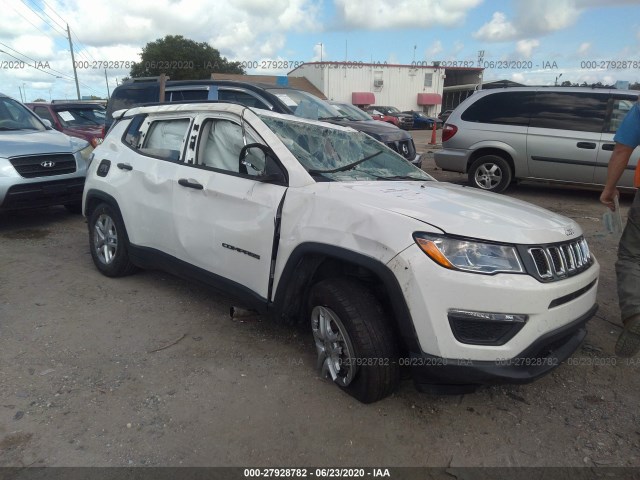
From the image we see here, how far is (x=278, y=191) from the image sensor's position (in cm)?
310

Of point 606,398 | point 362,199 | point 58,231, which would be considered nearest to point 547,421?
point 606,398

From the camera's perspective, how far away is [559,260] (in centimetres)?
261

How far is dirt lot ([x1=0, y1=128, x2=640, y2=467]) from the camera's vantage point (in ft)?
8.13

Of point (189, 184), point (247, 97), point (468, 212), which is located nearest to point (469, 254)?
point (468, 212)

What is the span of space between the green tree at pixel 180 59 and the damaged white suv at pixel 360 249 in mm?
45622

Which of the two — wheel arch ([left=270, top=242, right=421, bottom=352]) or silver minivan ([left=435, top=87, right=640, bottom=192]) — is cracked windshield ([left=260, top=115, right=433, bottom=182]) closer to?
wheel arch ([left=270, top=242, right=421, bottom=352])

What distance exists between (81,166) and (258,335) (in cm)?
469

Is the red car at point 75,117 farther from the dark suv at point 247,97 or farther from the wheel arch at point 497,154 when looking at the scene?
the wheel arch at point 497,154

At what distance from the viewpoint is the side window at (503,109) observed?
8.26 m

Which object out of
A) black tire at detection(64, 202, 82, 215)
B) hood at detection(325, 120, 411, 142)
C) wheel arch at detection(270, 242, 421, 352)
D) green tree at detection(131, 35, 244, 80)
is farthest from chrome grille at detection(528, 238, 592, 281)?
green tree at detection(131, 35, 244, 80)

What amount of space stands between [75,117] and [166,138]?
8.16 metres

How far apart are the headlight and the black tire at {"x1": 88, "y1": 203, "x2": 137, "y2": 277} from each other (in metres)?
3.07

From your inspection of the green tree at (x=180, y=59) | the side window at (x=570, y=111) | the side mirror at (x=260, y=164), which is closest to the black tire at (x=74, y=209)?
the side mirror at (x=260, y=164)

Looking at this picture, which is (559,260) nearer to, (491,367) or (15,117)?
Result: (491,367)
